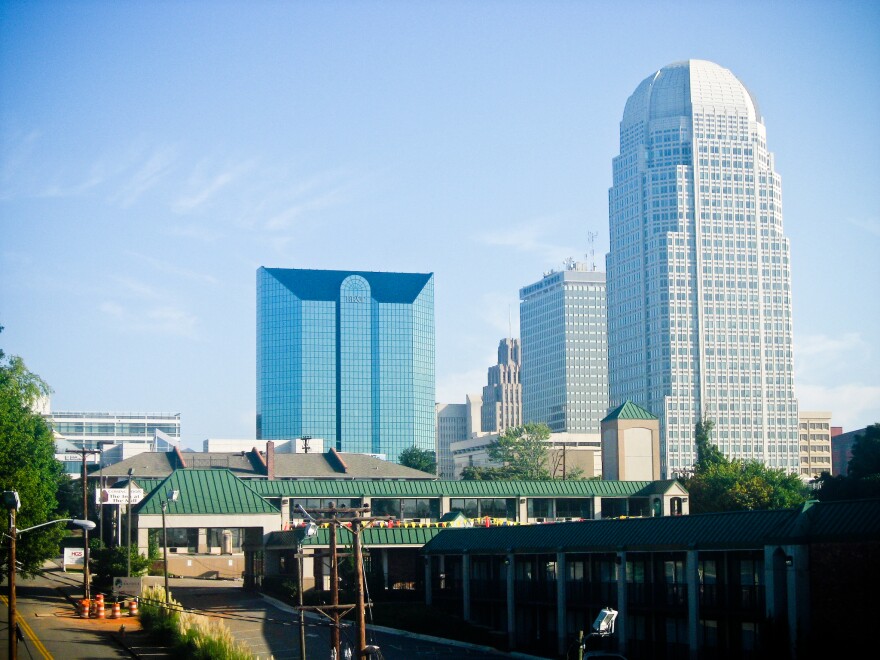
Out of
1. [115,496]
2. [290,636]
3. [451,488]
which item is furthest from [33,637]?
[451,488]

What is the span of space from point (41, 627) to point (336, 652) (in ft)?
78.4

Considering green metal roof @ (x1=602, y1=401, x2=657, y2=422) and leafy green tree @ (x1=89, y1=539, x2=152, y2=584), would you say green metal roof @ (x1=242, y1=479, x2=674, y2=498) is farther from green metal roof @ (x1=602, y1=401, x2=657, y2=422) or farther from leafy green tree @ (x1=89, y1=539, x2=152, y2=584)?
leafy green tree @ (x1=89, y1=539, x2=152, y2=584)

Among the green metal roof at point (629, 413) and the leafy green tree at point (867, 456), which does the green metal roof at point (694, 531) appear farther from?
the leafy green tree at point (867, 456)

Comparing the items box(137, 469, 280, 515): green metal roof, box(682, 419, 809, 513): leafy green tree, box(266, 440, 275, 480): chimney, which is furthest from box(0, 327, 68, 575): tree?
box(682, 419, 809, 513): leafy green tree

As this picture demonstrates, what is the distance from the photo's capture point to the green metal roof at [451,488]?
4250 inches

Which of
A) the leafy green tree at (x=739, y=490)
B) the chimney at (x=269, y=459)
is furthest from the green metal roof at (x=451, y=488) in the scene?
the chimney at (x=269, y=459)

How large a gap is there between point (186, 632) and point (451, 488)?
5579 centimetres

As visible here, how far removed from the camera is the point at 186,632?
58.8 meters

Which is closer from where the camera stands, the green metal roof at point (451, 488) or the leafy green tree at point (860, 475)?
the green metal roof at point (451, 488)

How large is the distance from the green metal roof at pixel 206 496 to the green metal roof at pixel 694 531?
18.9 metres

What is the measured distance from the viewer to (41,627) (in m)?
66.6

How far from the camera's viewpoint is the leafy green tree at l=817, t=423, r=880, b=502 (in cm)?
11012

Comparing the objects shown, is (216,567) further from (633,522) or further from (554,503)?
(633,522)

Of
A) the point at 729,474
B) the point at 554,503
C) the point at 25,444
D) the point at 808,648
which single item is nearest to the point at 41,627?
the point at 25,444
